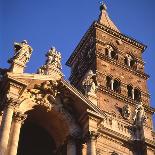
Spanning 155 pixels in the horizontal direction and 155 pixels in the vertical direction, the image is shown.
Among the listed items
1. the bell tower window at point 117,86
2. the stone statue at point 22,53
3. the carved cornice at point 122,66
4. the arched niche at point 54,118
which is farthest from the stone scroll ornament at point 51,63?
the carved cornice at point 122,66

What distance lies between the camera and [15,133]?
20.9 meters

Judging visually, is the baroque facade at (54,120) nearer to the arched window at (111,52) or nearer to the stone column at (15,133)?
the stone column at (15,133)

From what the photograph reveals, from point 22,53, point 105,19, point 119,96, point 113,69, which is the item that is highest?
point 105,19

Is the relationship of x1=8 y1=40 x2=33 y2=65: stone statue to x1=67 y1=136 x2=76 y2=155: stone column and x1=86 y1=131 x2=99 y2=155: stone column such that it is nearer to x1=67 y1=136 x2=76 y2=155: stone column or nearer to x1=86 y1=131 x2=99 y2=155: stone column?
x1=67 y1=136 x2=76 y2=155: stone column

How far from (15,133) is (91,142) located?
3.84m

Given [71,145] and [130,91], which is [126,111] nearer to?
[130,91]

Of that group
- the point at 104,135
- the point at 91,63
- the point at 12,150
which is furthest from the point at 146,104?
the point at 12,150

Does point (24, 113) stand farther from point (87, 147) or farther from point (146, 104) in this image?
point (146, 104)

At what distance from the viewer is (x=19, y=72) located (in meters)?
22.6

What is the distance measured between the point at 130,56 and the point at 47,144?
20671 mm

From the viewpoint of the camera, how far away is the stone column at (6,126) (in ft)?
63.4

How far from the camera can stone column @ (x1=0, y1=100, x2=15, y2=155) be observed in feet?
63.4

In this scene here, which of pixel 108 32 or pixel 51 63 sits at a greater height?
pixel 108 32

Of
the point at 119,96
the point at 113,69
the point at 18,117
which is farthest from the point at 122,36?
the point at 18,117
